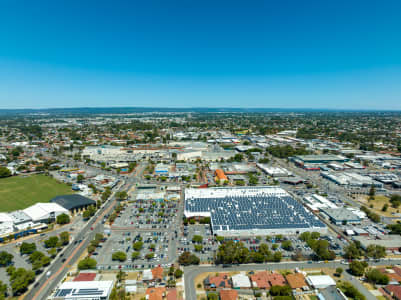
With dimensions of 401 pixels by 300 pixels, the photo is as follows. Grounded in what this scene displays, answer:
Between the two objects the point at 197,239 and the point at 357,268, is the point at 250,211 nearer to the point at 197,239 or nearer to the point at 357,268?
→ the point at 197,239

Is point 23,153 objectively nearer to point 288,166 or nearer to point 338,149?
point 288,166

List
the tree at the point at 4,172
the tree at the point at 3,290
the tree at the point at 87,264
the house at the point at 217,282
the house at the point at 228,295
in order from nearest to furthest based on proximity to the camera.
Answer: the tree at the point at 3,290
the house at the point at 228,295
the house at the point at 217,282
the tree at the point at 87,264
the tree at the point at 4,172

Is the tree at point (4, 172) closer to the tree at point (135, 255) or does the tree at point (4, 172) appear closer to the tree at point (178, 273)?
the tree at point (135, 255)

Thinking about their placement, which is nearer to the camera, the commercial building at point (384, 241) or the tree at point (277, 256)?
the tree at point (277, 256)

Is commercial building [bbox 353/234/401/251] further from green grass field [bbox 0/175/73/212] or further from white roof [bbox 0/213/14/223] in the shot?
green grass field [bbox 0/175/73/212]

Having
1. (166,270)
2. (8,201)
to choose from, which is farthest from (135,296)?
(8,201)

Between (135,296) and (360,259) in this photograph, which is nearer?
(135,296)

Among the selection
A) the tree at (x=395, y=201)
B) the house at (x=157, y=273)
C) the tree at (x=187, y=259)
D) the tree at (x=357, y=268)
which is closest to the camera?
the house at (x=157, y=273)

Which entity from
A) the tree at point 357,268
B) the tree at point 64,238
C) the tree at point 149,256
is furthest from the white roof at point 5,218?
the tree at point 357,268
